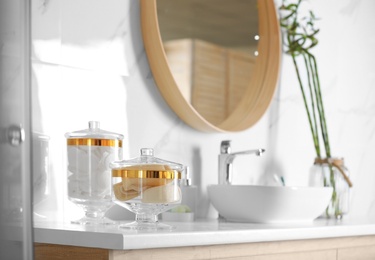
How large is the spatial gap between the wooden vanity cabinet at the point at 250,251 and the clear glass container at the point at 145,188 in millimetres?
122

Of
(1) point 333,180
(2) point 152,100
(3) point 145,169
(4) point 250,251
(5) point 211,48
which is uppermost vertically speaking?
(5) point 211,48

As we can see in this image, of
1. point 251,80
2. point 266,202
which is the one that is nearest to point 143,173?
point 266,202

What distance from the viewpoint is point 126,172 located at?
1.73 meters

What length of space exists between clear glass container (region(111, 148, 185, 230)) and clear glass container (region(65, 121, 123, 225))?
0.09 meters

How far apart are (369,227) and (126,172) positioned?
0.92 meters

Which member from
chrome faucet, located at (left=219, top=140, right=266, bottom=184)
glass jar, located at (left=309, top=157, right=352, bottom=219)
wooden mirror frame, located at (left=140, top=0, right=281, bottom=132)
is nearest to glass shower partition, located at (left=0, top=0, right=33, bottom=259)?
wooden mirror frame, located at (left=140, top=0, right=281, bottom=132)

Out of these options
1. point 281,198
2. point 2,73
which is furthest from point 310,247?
point 2,73

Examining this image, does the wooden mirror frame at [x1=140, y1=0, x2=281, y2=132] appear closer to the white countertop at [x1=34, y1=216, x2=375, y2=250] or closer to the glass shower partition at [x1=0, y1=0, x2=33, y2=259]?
the white countertop at [x1=34, y1=216, x2=375, y2=250]

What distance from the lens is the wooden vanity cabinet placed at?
155 centimetres

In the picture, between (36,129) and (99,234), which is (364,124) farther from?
(99,234)

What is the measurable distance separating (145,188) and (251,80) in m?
1.04

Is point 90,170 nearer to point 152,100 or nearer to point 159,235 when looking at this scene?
point 159,235

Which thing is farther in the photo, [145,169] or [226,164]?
[226,164]

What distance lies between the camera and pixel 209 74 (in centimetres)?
242
